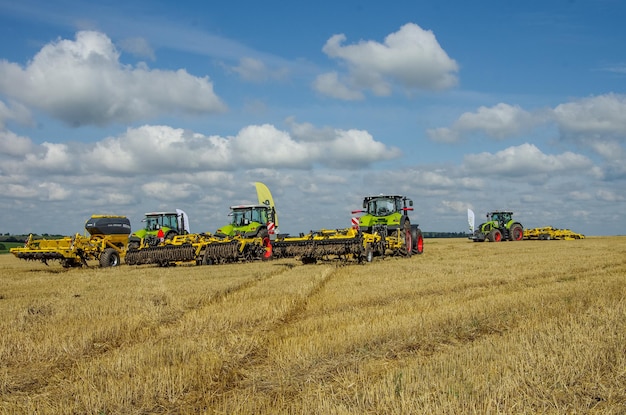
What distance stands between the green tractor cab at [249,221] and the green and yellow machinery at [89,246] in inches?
158

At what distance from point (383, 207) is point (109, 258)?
10656 mm

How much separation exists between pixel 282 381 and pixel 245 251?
16292 millimetres

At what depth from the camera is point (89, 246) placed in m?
20.4

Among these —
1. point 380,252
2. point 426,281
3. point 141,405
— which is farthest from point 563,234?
point 141,405

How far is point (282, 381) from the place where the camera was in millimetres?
4934

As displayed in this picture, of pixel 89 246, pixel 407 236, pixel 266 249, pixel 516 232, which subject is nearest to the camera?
pixel 89 246

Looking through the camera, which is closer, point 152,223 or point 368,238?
point 368,238

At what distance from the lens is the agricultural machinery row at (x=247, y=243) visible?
1892cm

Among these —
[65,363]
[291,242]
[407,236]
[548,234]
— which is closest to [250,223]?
[291,242]

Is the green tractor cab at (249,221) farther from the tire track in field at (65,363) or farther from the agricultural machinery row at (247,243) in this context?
the tire track in field at (65,363)

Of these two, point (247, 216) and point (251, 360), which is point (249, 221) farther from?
point (251, 360)

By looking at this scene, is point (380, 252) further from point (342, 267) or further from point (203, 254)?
point (203, 254)

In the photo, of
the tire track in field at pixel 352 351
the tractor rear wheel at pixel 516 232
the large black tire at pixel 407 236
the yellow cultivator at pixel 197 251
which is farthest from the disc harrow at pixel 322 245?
the tractor rear wheel at pixel 516 232

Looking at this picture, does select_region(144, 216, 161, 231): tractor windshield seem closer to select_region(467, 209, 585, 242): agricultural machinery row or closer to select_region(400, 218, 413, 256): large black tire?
select_region(400, 218, 413, 256): large black tire
